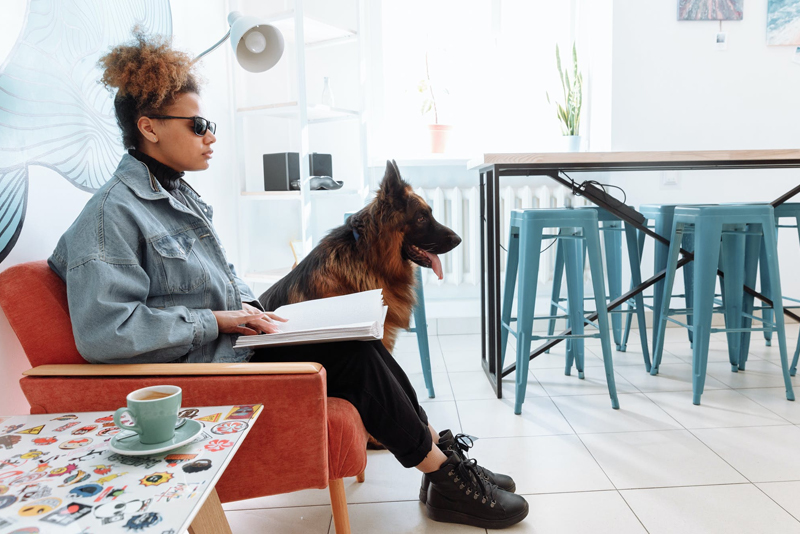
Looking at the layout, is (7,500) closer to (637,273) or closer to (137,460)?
(137,460)

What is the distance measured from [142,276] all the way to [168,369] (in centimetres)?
19

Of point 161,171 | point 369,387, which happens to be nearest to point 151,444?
point 369,387

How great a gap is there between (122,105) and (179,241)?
0.33 meters

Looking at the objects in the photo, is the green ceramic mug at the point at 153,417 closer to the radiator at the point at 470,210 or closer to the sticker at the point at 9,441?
the sticker at the point at 9,441

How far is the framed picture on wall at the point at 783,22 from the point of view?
317cm

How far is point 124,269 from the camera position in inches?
40.4

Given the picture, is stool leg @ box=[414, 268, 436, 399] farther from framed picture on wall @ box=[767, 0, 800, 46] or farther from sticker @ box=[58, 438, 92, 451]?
framed picture on wall @ box=[767, 0, 800, 46]

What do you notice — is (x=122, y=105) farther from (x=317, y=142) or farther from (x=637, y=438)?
(x=317, y=142)

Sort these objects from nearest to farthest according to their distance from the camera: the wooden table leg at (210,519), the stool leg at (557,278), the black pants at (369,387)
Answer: the wooden table leg at (210,519) → the black pants at (369,387) → the stool leg at (557,278)

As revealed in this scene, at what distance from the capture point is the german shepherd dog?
1595 mm

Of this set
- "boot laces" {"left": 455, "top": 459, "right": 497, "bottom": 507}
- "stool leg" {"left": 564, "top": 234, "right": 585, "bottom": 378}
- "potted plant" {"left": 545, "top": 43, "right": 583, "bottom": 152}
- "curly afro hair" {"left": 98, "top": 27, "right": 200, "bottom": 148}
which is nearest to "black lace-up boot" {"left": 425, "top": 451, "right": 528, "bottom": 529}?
"boot laces" {"left": 455, "top": 459, "right": 497, "bottom": 507}

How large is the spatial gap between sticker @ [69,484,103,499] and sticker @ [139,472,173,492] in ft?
0.17

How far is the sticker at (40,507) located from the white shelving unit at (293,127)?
206cm

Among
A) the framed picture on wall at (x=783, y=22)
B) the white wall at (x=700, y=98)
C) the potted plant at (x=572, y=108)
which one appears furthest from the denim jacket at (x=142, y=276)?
the framed picture on wall at (x=783, y=22)
